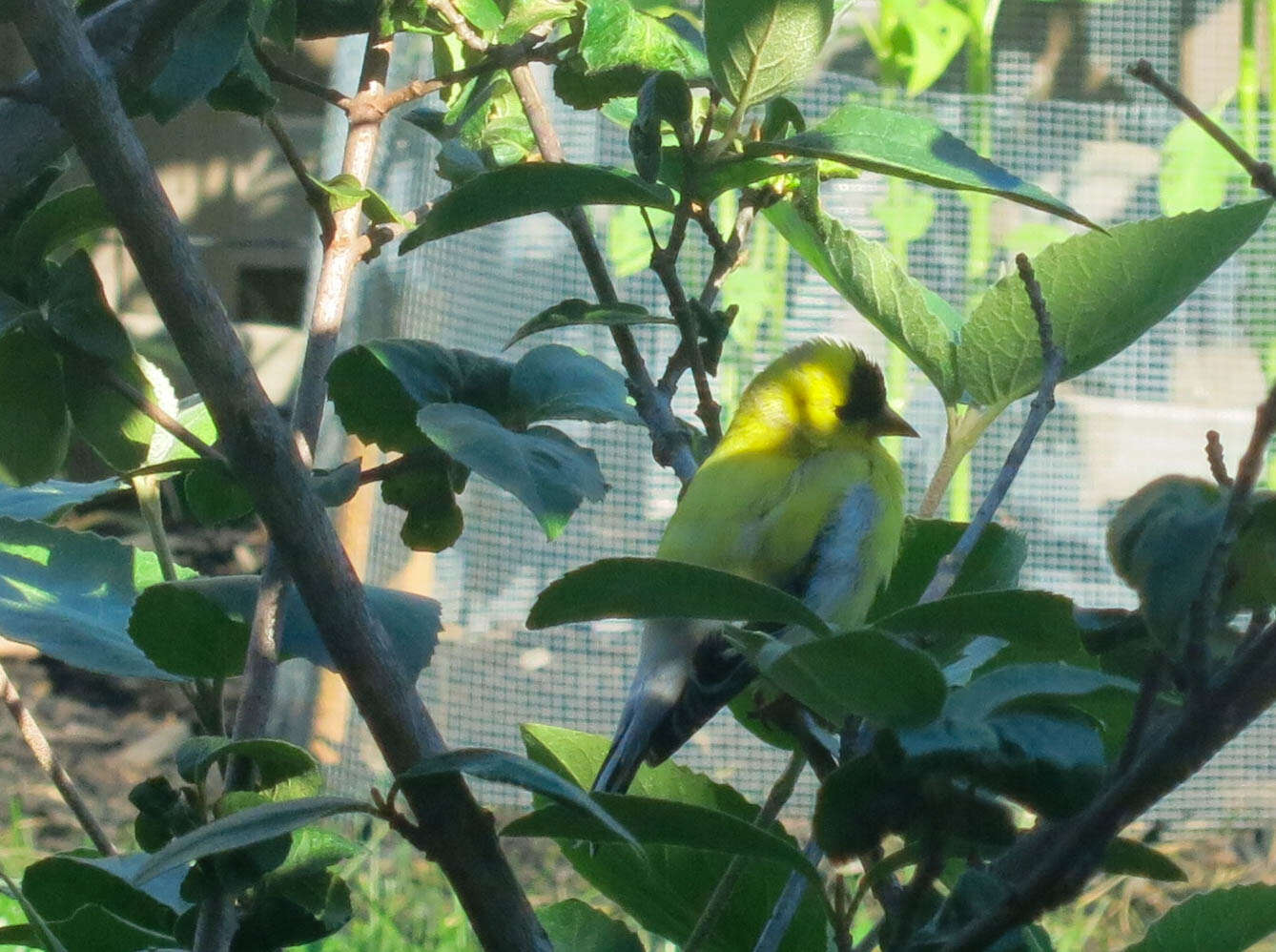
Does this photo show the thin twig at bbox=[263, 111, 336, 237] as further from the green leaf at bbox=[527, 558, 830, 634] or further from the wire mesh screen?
the wire mesh screen

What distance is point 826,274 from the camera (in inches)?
26.2

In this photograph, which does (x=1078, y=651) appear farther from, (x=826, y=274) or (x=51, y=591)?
(x=51, y=591)

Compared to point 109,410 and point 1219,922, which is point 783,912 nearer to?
point 1219,922

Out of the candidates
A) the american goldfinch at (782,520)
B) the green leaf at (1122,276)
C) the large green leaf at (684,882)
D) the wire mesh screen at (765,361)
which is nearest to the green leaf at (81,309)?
the large green leaf at (684,882)

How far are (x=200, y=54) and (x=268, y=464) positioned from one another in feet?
0.63

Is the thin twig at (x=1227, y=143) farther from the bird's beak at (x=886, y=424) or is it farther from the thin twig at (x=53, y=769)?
the bird's beak at (x=886, y=424)

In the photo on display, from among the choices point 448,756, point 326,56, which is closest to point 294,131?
point 326,56

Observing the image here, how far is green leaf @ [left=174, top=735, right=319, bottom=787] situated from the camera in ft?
1.62

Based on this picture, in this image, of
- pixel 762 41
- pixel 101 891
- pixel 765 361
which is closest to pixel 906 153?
pixel 762 41

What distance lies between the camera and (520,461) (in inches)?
20.9

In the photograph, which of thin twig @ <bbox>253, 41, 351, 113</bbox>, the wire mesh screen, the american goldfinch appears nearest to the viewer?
thin twig @ <bbox>253, 41, 351, 113</bbox>

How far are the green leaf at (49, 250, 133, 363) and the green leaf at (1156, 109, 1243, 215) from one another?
281cm

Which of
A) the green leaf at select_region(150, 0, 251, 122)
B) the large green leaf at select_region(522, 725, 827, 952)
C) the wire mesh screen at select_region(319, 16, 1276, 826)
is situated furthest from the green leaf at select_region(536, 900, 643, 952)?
the wire mesh screen at select_region(319, 16, 1276, 826)

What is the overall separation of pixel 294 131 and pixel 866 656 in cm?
389
